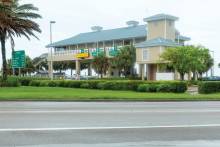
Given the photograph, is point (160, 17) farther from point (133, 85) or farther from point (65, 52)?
point (133, 85)

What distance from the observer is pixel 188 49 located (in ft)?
206

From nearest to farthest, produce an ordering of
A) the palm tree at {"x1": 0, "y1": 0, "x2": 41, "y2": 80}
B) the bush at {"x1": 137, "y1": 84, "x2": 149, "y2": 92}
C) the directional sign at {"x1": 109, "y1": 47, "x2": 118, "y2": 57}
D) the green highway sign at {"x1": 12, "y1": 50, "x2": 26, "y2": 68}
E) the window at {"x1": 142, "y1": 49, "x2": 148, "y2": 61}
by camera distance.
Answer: the bush at {"x1": 137, "y1": 84, "x2": 149, "y2": 92}
the palm tree at {"x1": 0, "y1": 0, "x2": 41, "y2": 80}
the green highway sign at {"x1": 12, "y1": 50, "x2": 26, "y2": 68}
the window at {"x1": 142, "y1": 49, "x2": 148, "y2": 61}
the directional sign at {"x1": 109, "y1": 47, "x2": 118, "y2": 57}

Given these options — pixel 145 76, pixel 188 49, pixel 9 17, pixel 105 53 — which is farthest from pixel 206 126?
pixel 105 53

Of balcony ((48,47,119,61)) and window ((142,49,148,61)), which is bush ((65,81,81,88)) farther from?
balcony ((48,47,119,61))

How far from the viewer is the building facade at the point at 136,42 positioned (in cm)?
7212

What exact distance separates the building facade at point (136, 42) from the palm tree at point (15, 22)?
24327 millimetres

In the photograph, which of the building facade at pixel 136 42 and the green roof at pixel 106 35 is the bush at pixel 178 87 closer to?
the building facade at pixel 136 42

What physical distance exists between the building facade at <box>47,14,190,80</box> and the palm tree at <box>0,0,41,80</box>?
24327mm

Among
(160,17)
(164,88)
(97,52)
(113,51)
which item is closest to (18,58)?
(164,88)

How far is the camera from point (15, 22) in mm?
48875

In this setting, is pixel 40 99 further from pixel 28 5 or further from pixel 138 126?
pixel 28 5

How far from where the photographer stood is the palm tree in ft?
157

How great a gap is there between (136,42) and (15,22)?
39.7 m

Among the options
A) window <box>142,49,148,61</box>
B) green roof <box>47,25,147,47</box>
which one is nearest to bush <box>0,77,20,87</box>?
window <box>142,49,148,61</box>
